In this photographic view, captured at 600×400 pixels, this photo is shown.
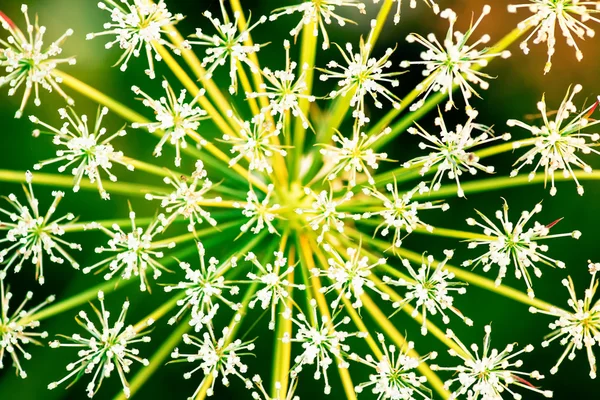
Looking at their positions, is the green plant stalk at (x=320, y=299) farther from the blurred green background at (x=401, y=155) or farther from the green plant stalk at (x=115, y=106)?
the blurred green background at (x=401, y=155)

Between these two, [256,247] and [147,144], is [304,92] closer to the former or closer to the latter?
[256,247]

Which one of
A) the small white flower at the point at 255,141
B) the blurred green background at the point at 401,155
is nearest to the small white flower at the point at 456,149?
the small white flower at the point at 255,141

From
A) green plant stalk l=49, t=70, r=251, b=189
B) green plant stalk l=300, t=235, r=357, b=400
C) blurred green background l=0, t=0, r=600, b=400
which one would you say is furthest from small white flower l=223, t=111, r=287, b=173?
blurred green background l=0, t=0, r=600, b=400

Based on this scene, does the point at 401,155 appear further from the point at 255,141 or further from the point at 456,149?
the point at 255,141

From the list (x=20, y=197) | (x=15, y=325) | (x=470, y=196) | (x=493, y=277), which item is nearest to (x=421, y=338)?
(x=493, y=277)

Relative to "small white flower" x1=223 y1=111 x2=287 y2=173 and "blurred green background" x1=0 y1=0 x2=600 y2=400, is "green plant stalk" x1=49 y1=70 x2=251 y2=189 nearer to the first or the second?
"small white flower" x1=223 y1=111 x2=287 y2=173

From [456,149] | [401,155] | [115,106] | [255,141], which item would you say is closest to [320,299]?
[255,141]

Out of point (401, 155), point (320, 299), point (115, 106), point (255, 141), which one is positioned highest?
point (401, 155)

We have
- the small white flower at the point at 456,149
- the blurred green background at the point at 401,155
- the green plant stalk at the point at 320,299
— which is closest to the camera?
the small white flower at the point at 456,149
